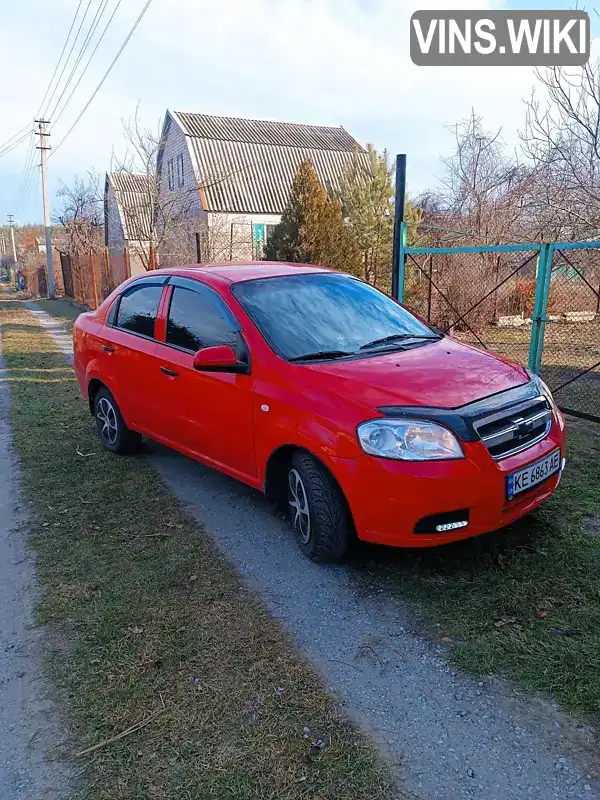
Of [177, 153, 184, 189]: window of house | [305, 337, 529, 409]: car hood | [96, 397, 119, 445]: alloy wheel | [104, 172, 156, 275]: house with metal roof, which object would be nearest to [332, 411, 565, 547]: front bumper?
[305, 337, 529, 409]: car hood

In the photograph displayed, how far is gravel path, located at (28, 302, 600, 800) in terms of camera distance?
6.75 ft

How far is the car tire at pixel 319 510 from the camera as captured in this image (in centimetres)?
322

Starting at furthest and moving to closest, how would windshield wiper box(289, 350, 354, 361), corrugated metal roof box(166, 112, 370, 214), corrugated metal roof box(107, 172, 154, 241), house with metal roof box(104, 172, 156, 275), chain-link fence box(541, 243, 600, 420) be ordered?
1. corrugated metal roof box(166, 112, 370, 214)
2. corrugated metal roof box(107, 172, 154, 241)
3. house with metal roof box(104, 172, 156, 275)
4. chain-link fence box(541, 243, 600, 420)
5. windshield wiper box(289, 350, 354, 361)

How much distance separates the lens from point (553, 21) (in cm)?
896

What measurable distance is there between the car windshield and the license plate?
1.15 meters

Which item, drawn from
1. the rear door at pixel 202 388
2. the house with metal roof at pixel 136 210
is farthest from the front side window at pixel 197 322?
the house with metal roof at pixel 136 210

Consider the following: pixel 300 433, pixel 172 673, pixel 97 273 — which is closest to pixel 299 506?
pixel 300 433

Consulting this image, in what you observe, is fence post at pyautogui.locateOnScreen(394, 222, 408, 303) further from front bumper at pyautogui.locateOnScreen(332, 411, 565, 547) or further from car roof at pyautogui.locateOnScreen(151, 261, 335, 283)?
front bumper at pyautogui.locateOnScreen(332, 411, 565, 547)

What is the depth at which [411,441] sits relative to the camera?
9.73 ft

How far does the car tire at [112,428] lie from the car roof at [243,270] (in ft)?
4.44

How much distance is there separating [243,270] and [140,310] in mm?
1035

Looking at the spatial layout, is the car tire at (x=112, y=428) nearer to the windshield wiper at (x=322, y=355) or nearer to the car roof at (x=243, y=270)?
the car roof at (x=243, y=270)

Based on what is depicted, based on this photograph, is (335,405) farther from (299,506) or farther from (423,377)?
(299,506)

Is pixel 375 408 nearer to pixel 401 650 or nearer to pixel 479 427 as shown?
pixel 479 427
